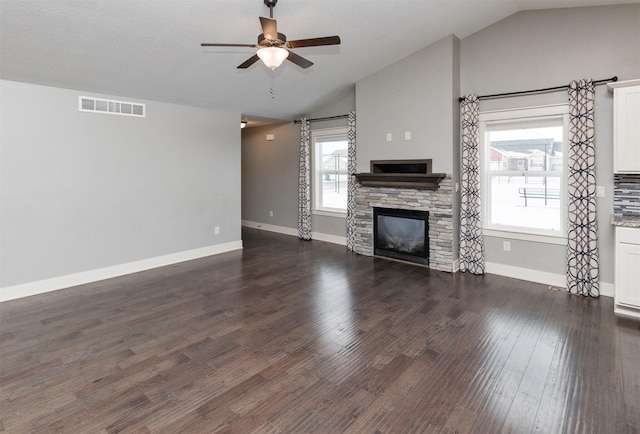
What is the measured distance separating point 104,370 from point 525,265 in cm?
488

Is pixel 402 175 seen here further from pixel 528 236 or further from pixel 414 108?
pixel 528 236

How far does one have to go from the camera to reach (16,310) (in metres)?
3.78

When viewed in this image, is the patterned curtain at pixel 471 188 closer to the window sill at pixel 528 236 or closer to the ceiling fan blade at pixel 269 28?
the window sill at pixel 528 236

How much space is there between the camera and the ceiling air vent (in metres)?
4.60

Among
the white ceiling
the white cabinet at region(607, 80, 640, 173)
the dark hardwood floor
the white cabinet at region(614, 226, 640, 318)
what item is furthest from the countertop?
the white ceiling

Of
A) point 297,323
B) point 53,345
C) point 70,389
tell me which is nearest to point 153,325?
point 53,345

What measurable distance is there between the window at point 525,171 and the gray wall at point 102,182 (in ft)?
14.1

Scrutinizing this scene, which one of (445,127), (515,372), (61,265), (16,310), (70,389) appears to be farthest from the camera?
(445,127)

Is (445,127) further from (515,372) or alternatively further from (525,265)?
(515,372)

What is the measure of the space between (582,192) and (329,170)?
437cm

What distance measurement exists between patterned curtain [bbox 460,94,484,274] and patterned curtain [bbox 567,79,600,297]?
107 centimetres

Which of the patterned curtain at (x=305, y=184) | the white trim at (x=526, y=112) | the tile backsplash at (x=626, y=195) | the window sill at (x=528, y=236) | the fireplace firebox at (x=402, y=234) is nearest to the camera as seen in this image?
the tile backsplash at (x=626, y=195)

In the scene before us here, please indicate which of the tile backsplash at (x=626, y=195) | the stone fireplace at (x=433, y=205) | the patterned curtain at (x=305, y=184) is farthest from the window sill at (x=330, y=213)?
the tile backsplash at (x=626, y=195)

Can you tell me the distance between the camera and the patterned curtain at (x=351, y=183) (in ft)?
20.9
